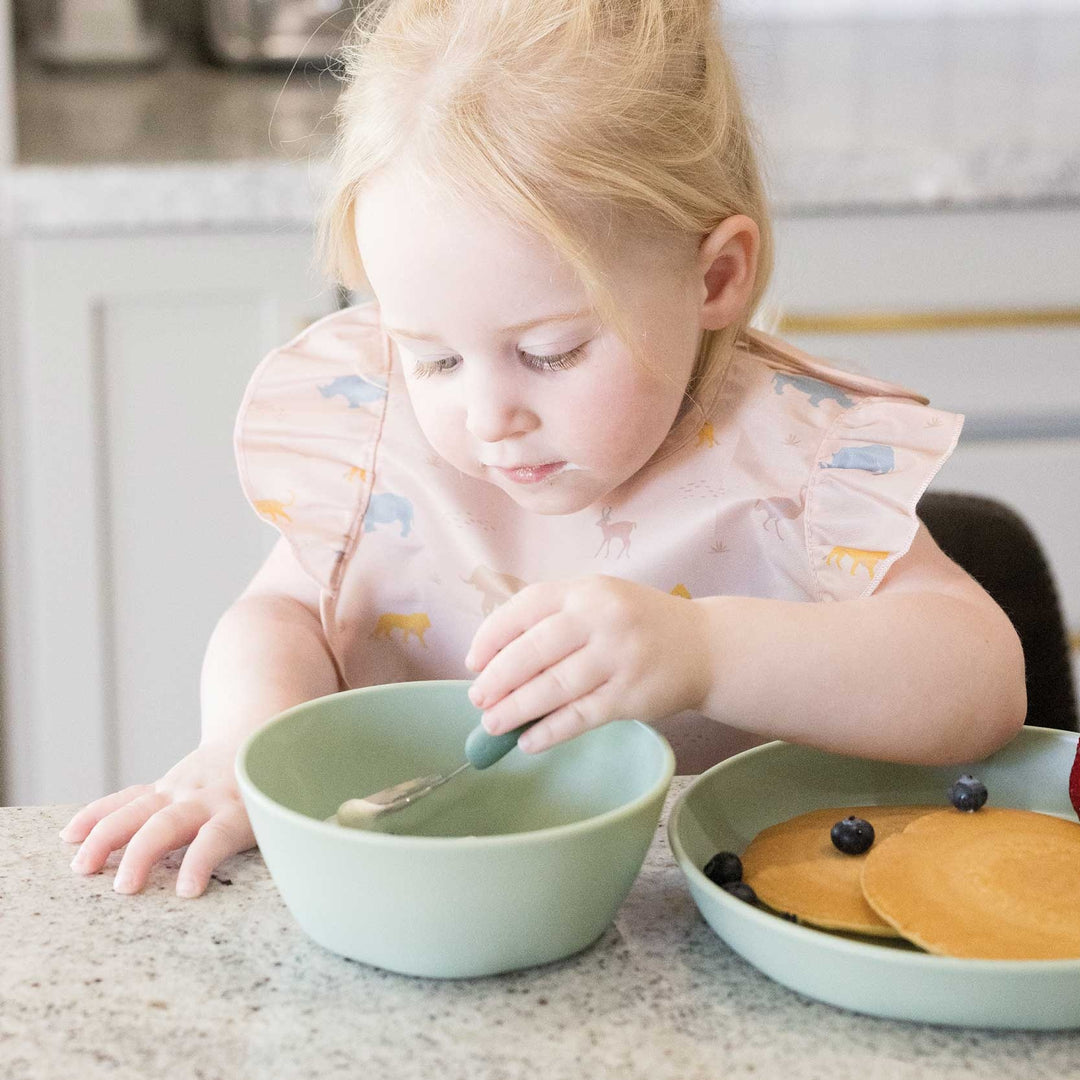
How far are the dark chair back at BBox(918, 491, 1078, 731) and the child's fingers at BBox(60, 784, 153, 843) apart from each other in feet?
2.00

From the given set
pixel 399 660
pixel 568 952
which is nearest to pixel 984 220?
pixel 399 660

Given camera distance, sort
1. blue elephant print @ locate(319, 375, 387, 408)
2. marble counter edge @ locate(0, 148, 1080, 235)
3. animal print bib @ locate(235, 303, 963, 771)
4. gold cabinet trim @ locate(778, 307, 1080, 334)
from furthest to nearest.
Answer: gold cabinet trim @ locate(778, 307, 1080, 334)
marble counter edge @ locate(0, 148, 1080, 235)
blue elephant print @ locate(319, 375, 387, 408)
animal print bib @ locate(235, 303, 963, 771)

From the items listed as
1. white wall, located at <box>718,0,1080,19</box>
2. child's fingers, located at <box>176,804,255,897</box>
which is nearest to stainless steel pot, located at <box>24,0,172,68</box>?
white wall, located at <box>718,0,1080,19</box>

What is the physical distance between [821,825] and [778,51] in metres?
2.21

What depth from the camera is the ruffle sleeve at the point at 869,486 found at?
2.83 feet

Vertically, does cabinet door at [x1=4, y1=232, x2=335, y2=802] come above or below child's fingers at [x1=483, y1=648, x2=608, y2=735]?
below

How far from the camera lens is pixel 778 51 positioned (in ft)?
8.55

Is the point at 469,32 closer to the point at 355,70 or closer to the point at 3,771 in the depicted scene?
the point at 355,70

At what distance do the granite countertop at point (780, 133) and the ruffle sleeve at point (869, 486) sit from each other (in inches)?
14.4

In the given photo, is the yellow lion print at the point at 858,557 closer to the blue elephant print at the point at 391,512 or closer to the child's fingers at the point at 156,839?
the blue elephant print at the point at 391,512

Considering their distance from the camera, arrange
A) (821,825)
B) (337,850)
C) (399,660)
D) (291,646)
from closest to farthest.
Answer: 1. (337,850)
2. (821,825)
3. (291,646)
4. (399,660)

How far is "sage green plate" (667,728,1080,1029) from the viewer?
50 centimetres

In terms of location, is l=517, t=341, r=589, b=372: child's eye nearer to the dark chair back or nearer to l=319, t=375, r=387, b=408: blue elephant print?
l=319, t=375, r=387, b=408: blue elephant print

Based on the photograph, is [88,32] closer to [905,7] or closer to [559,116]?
[905,7]
